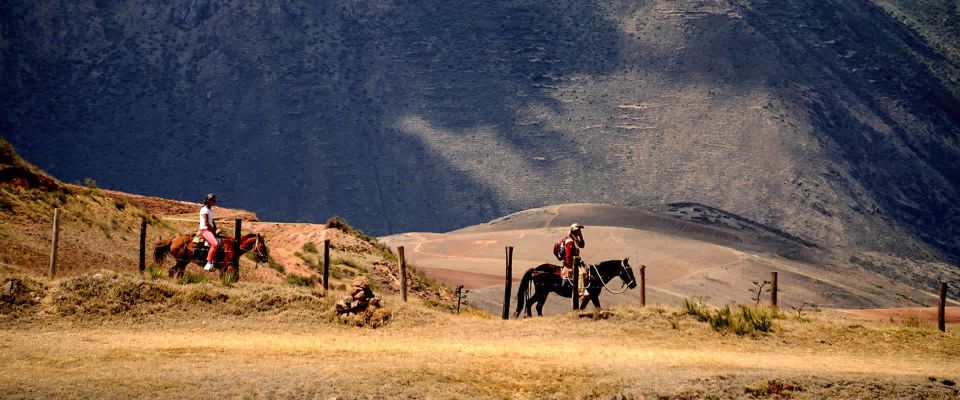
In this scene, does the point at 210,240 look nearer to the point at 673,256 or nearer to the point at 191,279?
the point at 191,279

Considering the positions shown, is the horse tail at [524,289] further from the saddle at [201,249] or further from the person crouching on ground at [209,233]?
the person crouching on ground at [209,233]

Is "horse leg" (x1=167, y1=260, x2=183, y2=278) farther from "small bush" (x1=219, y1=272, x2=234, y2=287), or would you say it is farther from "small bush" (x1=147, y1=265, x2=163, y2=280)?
"small bush" (x1=219, y1=272, x2=234, y2=287)

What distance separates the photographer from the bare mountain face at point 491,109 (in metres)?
119

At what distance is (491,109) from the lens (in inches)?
5207

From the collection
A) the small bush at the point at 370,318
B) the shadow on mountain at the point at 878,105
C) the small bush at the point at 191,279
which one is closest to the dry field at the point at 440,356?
the small bush at the point at 370,318

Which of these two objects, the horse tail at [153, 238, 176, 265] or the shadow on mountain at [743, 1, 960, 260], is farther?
the shadow on mountain at [743, 1, 960, 260]

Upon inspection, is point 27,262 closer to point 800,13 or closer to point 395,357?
point 395,357

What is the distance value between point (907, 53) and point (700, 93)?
134ft

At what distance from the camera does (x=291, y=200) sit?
392 ft

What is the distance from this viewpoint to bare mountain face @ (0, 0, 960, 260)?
11869cm

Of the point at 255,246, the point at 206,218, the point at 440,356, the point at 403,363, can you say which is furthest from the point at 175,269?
the point at 403,363

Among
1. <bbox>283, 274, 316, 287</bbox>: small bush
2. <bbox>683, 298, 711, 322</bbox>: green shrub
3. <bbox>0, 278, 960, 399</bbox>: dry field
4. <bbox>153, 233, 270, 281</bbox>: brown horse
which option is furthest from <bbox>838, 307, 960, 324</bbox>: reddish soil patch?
<bbox>153, 233, 270, 281</bbox>: brown horse

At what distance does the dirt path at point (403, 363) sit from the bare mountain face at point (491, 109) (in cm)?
9341

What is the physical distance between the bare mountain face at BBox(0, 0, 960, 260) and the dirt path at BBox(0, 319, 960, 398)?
306ft
